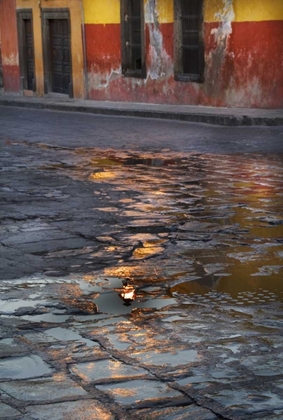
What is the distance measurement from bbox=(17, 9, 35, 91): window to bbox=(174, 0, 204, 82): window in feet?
22.1

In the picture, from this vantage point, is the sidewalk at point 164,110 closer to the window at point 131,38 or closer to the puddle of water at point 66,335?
the window at point 131,38

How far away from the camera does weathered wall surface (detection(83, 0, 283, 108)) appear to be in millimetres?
18734

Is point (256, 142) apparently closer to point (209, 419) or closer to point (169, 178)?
point (169, 178)

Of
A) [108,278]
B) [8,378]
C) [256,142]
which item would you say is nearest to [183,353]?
[8,378]

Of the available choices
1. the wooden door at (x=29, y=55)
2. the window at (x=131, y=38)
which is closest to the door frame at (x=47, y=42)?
the wooden door at (x=29, y=55)

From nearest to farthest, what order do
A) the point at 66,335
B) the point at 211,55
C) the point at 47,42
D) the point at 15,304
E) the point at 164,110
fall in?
1. the point at 66,335
2. the point at 15,304
3. the point at 164,110
4. the point at 211,55
5. the point at 47,42

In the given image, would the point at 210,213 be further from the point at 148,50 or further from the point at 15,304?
the point at 148,50

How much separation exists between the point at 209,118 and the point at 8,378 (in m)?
14.2

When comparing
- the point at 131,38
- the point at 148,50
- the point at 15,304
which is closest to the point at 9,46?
the point at 131,38

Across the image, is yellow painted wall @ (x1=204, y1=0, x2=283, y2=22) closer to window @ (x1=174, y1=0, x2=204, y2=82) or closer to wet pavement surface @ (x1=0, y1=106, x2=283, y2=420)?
Result: window @ (x1=174, y1=0, x2=204, y2=82)

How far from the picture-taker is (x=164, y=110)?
19.5m

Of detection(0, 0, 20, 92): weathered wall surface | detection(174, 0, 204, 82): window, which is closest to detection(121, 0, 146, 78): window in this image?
detection(174, 0, 204, 82): window

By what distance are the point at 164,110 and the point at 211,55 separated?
1.53 meters

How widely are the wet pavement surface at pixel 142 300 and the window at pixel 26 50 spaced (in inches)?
685
